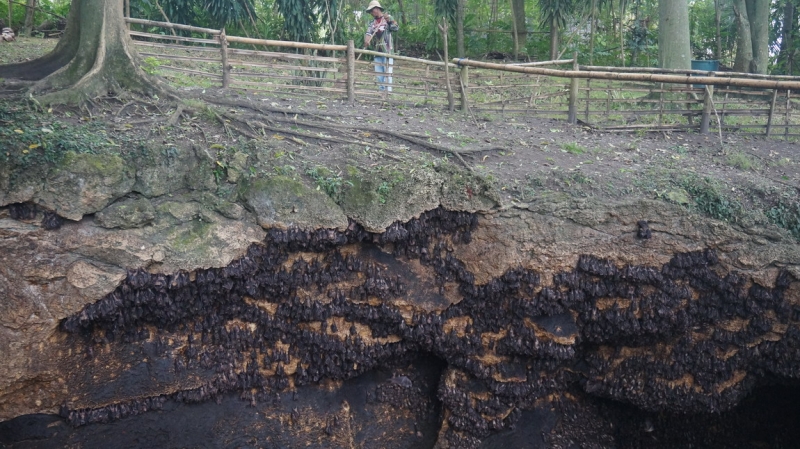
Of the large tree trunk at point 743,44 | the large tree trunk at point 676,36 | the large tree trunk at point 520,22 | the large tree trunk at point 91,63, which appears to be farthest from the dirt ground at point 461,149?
the large tree trunk at point 520,22

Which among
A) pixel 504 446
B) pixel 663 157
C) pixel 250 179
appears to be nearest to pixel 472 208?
pixel 250 179

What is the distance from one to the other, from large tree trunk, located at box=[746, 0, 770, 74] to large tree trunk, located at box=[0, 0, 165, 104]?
1324 cm

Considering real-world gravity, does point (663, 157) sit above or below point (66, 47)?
below

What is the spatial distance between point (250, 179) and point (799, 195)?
596 cm

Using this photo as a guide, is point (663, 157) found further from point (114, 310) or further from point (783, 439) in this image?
point (114, 310)

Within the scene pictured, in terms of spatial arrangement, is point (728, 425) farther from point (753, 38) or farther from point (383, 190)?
point (753, 38)

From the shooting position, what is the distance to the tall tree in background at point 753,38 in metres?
14.8

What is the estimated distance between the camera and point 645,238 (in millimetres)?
6848

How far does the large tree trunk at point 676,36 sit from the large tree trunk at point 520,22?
4557 millimetres

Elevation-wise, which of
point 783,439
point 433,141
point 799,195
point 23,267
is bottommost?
point 783,439

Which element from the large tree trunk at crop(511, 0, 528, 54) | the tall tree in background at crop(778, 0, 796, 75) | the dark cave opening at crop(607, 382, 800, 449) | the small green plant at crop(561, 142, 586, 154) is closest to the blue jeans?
the small green plant at crop(561, 142, 586, 154)

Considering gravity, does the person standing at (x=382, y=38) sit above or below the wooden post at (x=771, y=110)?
above

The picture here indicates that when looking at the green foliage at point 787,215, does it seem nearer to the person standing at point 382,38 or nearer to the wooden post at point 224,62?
the person standing at point 382,38

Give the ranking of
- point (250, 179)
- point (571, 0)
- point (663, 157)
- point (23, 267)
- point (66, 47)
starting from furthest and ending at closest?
1. point (571, 0)
2. point (663, 157)
3. point (66, 47)
4. point (250, 179)
5. point (23, 267)
